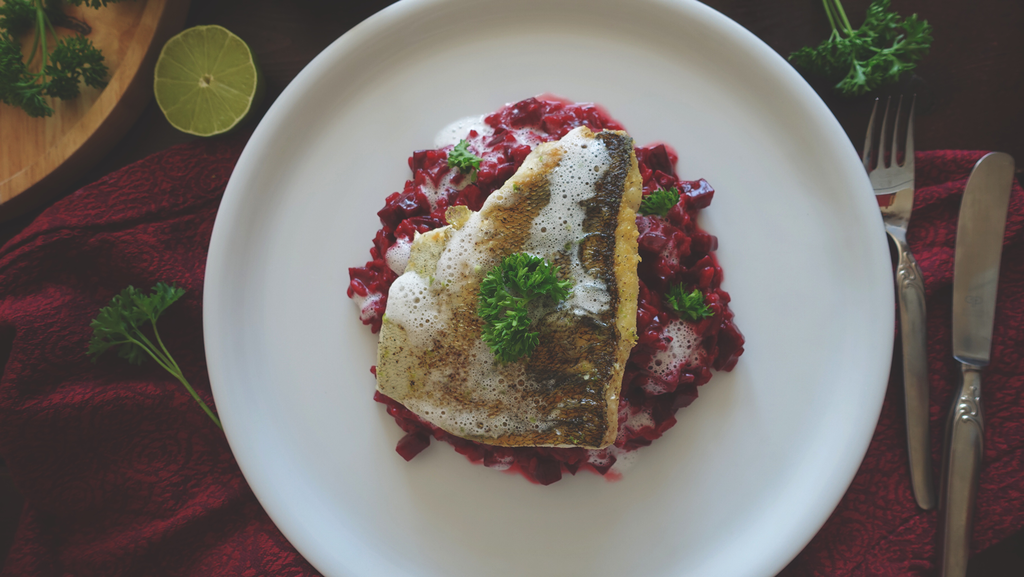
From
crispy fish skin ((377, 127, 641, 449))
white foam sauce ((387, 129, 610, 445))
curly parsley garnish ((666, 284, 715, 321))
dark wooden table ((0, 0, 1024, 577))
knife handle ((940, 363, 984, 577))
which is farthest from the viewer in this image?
dark wooden table ((0, 0, 1024, 577))

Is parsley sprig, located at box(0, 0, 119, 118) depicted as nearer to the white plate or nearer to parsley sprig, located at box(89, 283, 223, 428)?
the white plate

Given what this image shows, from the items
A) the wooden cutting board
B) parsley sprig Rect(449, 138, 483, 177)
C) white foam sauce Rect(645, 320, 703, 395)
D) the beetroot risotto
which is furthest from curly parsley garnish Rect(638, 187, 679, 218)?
the wooden cutting board

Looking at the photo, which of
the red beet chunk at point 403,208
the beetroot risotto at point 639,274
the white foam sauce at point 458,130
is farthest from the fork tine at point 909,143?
the red beet chunk at point 403,208

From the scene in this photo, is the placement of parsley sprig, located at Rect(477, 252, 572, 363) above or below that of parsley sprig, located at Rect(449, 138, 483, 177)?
below

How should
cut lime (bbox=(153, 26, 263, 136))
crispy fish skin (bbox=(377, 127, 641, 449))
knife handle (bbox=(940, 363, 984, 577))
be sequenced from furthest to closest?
cut lime (bbox=(153, 26, 263, 136)) < knife handle (bbox=(940, 363, 984, 577)) < crispy fish skin (bbox=(377, 127, 641, 449))

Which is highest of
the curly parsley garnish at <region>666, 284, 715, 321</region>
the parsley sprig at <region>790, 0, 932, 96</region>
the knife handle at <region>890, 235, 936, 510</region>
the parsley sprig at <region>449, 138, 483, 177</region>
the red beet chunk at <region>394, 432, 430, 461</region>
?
the parsley sprig at <region>790, 0, 932, 96</region>

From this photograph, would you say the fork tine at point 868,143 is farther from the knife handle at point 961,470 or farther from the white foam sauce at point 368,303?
the white foam sauce at point 368,303

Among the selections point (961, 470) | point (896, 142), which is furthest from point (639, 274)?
point (961, 470)
